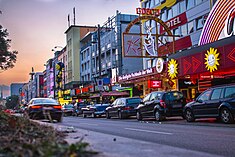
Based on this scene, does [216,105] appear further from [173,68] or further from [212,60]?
[173,68]

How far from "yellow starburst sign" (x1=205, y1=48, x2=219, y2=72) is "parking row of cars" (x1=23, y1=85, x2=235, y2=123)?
3.01 metres

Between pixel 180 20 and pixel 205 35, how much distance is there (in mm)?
7427

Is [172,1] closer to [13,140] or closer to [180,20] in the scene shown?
[180,20]

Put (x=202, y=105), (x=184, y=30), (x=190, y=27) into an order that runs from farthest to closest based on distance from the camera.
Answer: (x=184, y=30), (x=190, y=27), (x=202, y=105)

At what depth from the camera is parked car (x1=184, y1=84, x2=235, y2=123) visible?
1545 cm

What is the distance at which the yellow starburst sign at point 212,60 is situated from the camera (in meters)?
21.9

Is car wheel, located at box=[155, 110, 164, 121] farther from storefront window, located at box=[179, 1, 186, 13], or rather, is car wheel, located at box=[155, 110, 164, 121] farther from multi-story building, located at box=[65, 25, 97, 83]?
multi-story building, located at box=[65, 25, 97, 83]

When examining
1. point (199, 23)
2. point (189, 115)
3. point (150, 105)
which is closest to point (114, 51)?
point (199, 23)

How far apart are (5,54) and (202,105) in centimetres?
952

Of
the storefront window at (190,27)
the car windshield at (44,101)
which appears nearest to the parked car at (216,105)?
the car windshield at (44,101)

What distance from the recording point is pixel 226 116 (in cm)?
1554

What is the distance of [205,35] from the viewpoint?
28234mm

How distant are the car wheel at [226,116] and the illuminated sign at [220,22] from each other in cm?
1035

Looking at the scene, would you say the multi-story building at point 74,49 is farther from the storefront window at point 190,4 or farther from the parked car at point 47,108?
the parked car at point 47,108
